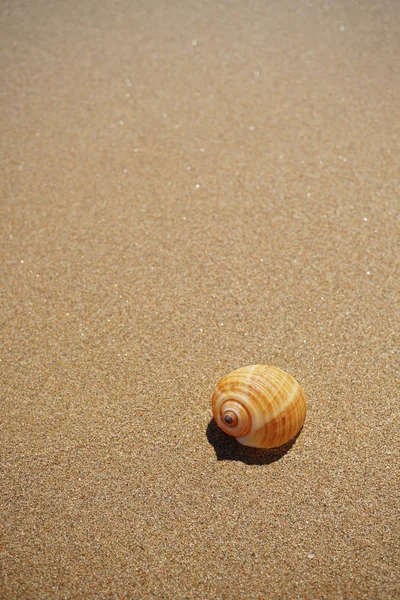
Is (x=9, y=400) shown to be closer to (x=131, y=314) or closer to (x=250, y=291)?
(x=131, y=314)

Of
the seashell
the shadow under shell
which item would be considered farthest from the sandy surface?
the seashell

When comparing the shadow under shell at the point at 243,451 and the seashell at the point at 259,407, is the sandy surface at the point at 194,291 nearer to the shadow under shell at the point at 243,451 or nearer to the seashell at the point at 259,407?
the shadow under shell at the point at 243,451

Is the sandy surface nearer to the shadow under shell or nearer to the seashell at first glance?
the shadow under shell

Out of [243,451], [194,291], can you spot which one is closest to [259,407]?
[243,451]

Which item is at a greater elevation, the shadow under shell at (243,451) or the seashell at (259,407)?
the seashell at (259,407)

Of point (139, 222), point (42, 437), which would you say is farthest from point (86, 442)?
point (139, 222)

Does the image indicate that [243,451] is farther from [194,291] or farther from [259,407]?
[194,291]

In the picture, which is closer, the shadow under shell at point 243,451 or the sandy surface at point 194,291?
the sandy surface at point 194,291

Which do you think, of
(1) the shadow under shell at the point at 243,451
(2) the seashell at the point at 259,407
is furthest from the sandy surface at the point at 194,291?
(2) the seashell at the point at 259,407
